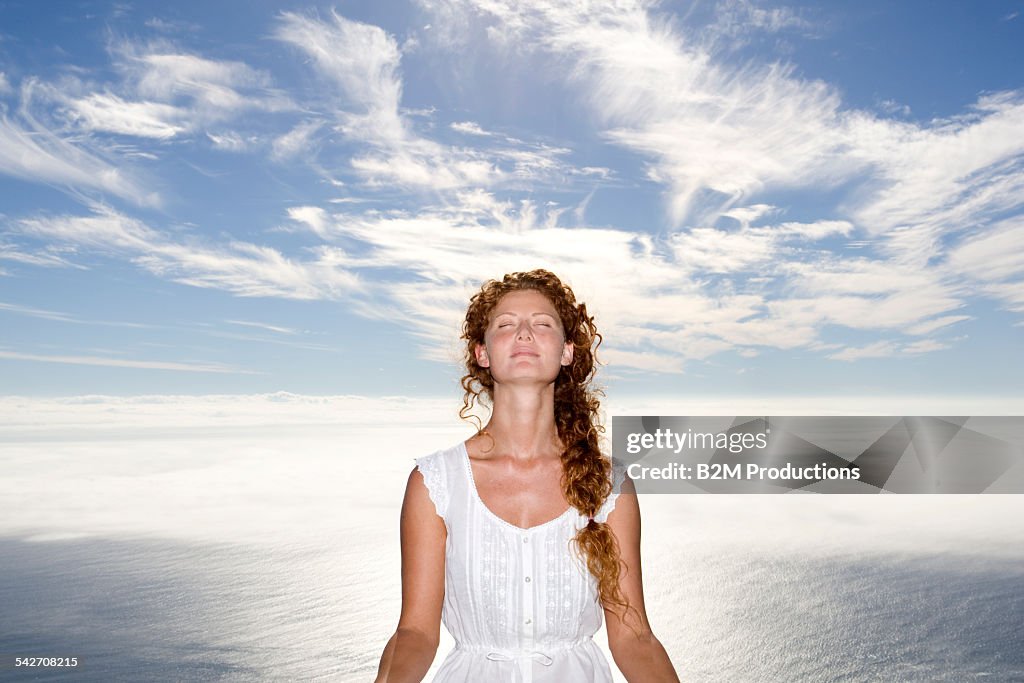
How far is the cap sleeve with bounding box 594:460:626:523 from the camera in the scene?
3.82 m

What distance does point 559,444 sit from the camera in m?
4.04

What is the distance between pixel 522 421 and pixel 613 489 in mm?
541

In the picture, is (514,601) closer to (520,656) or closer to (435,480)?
(520,656)

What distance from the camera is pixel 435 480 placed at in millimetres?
3814

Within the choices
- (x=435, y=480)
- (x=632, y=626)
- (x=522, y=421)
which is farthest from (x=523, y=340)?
(x=632, y=626)

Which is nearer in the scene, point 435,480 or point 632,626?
point 632,626

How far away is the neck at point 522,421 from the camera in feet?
Answer: 12.8

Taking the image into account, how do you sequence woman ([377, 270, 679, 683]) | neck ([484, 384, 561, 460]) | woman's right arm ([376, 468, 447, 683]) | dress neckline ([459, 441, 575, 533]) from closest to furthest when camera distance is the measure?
woman's right arm ([376, 468, 447, 683]), woman ([377, 270, 679, 683]), dress neckline ([459, 441, 575, 533]), neck ([484, 384, 561, 460])

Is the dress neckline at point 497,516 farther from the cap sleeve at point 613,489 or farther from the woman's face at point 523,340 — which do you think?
the woman's face at point 523,340

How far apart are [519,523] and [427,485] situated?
467mm

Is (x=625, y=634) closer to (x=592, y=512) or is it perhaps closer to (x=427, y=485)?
(x=592, y=512)

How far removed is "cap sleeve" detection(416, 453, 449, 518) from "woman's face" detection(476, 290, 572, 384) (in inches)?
19.5

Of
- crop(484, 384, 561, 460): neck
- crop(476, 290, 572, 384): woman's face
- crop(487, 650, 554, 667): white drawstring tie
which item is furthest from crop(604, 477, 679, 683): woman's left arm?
crop(476, 290, 572, 384): woman's face

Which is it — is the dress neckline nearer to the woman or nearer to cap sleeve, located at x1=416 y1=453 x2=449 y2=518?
the woman
